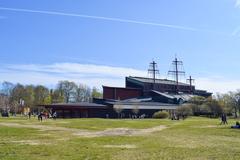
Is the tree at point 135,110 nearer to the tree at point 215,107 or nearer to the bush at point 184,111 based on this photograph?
the bush at point 184,111

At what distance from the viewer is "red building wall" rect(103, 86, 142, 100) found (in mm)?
123188

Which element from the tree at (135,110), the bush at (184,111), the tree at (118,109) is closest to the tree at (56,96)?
the tree at (118,109)

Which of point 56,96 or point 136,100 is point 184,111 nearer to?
point 136,100

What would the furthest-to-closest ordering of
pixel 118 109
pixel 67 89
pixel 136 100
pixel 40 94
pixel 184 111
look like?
pixel 67 89 → pixel 40 94 → pixel 136 100 → pixel 118 109 → pixel 184 111

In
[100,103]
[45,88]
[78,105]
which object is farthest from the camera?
[45,88]

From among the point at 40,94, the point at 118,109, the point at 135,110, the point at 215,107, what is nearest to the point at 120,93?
the point at 135,110

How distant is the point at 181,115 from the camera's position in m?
102

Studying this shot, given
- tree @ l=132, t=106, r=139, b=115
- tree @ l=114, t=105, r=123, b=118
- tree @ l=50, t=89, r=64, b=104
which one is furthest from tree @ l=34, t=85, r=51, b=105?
tree @ l=132, t=106, r=139, b=115

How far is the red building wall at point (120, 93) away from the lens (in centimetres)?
12319

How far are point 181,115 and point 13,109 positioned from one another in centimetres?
5882

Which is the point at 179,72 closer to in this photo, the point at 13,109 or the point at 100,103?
the point at 100,103

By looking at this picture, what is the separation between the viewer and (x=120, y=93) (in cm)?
12600

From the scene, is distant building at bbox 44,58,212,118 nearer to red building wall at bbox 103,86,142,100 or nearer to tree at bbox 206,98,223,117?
red building wall at bbox 103,86,142,100

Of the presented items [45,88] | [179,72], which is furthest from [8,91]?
[179,72]
